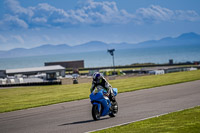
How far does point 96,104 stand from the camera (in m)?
13.4

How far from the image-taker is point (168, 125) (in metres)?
10.6

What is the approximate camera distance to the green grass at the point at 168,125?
31.7 feet

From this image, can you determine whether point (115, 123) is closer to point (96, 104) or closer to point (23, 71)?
point (96, 104)

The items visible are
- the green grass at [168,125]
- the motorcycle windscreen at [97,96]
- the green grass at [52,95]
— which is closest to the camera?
the green grass at [168,125]

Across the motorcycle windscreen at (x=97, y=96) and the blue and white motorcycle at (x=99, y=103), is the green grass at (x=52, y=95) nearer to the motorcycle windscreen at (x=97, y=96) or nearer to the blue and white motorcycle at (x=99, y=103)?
the blue and white motorcycle at (x=99, y=103)

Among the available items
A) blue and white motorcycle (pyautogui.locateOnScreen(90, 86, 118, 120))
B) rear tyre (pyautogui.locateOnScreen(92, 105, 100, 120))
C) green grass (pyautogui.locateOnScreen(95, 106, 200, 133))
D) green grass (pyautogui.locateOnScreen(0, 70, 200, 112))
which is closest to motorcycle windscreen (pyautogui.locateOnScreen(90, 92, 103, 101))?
blue and white motorcycle (pyautogui.locateOnScreen(90, 86, 118, 120))

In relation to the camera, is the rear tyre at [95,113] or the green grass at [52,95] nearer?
the rear tyre at [95,113]

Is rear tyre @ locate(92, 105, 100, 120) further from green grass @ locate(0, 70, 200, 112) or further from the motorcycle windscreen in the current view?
green grass @ locate(0, 70, 200, 112)

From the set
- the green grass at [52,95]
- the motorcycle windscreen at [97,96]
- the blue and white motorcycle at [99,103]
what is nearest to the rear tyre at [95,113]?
the blue and white motorcycle at [99,103]

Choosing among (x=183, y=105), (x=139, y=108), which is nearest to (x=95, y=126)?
(x=139, y=108)

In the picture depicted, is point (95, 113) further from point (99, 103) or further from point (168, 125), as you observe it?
point (168, 125)

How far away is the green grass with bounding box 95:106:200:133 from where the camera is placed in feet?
31.7

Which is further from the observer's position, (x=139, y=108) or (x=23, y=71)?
(x=23, y=71)

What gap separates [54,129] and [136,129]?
3.12m
